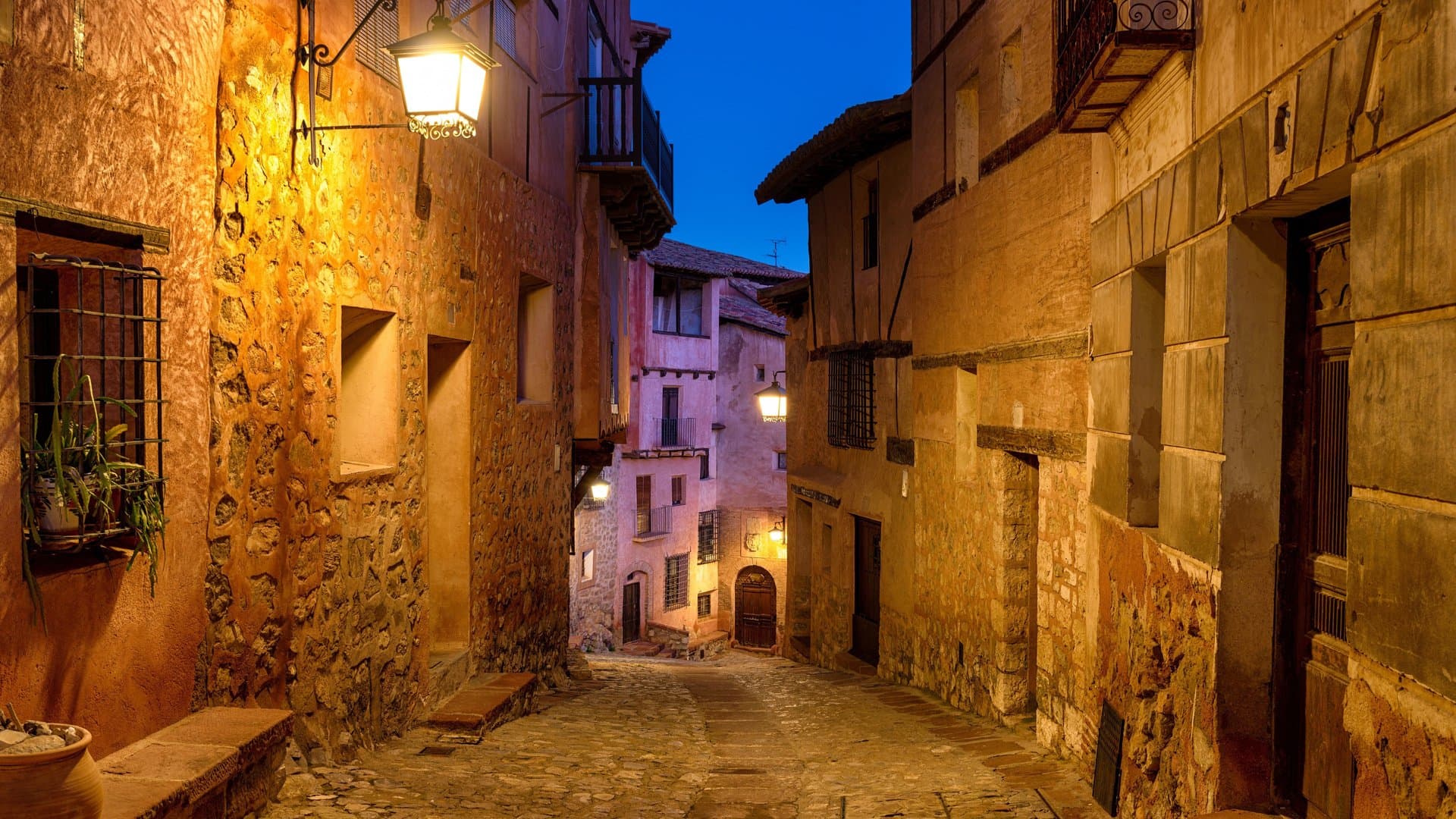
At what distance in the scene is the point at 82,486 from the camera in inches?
141

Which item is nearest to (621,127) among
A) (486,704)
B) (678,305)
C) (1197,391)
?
(486,704)

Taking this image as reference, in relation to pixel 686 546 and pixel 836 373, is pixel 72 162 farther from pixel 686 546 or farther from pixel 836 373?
pixel 686 546

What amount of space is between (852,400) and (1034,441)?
544 cm

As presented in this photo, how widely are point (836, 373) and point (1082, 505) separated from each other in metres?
7.10

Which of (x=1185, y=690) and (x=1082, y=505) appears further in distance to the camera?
(x=1082, y=505)

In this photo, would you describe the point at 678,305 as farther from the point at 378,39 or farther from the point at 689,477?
the point at 378,39

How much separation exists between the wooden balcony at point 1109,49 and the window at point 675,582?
999 inches

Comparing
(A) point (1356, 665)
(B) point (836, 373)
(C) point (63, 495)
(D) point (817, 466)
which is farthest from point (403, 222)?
(D) point (817, 466)

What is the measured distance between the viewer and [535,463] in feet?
31.0

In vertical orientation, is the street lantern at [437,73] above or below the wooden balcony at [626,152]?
below

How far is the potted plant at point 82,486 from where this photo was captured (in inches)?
138

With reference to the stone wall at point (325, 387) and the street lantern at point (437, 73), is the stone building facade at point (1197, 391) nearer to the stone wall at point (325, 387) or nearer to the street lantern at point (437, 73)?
the street lantern at point (437, 73)

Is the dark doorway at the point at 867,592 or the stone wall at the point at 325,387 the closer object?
the stone wall at the point at 325,387

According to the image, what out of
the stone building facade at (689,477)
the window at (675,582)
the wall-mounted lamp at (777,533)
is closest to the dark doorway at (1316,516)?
the stone building facade at (689,477)
